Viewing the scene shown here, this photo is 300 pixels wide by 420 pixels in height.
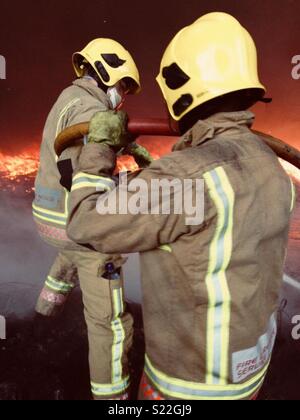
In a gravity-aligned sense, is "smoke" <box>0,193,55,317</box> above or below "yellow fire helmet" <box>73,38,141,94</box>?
below

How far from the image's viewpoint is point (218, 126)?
1234 mm

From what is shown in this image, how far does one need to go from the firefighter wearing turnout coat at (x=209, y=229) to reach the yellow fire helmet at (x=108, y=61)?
1411mm

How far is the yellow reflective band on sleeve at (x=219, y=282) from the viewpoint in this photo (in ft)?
3.69

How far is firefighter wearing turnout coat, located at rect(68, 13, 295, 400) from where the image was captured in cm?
115

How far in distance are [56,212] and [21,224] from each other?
2875 mm

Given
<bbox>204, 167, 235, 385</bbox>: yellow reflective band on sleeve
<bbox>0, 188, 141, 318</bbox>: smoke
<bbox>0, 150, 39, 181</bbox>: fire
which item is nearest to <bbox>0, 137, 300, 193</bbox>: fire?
<bbox>0, 150, 39, 181</bbox>: fire

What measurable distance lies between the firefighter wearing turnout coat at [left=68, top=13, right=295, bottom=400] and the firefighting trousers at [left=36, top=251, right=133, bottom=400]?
0.94m

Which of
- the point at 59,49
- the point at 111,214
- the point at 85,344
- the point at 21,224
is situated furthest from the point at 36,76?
the point at 111,214

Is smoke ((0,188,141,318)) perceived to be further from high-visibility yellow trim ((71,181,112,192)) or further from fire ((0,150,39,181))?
high-visibility yellow trim ((71,181,112,192))

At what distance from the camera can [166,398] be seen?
4.51 ft

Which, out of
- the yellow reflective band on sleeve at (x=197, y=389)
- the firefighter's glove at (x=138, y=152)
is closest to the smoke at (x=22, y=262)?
the firefighter's glove at (x=138, y=152)

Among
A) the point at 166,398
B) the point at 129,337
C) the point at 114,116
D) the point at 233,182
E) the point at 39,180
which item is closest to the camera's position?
the point at 233,182

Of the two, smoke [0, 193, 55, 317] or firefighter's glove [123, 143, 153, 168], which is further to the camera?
smoke [0, 193, 55, 317]

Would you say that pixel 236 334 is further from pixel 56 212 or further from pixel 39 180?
pixel 39 180
